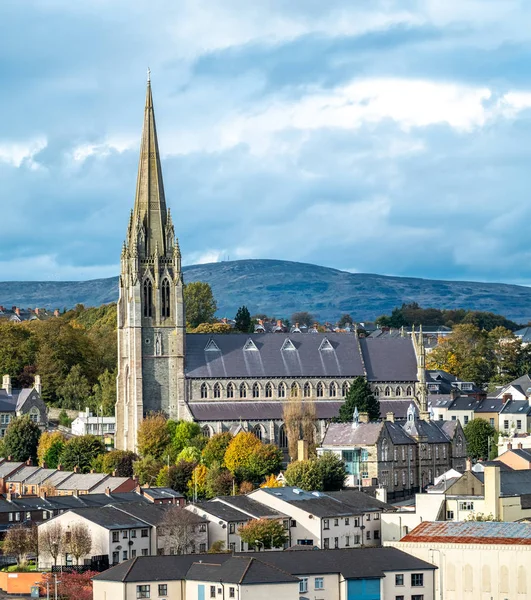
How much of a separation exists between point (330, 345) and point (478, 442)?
1520 centimetres

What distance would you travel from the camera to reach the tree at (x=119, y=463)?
12562cm

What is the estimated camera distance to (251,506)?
334ft

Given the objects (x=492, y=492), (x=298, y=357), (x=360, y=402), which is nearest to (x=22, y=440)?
(x=298, y=357)

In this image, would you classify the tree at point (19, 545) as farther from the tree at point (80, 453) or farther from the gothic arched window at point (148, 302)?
the gothic arched window at point (148, 302)

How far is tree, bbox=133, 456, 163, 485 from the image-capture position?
12344 cm

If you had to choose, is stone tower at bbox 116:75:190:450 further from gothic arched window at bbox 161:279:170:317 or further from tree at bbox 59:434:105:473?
tree at bbox 59:434:105:473

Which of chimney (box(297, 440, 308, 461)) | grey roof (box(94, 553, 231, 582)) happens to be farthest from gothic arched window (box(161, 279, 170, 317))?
grey roof (box(94, 553, 231, 582))

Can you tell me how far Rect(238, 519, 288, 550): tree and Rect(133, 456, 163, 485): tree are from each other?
85.6 feet

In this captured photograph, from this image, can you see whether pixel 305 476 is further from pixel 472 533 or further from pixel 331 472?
pixel 472 533

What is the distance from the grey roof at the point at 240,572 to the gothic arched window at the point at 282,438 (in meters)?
50.2

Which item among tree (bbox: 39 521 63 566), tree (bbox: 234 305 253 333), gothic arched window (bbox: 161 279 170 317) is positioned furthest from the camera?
tree (bbox: 234 305 253 333)

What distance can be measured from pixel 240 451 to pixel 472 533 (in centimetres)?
3602

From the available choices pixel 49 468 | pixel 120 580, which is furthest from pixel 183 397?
pixel 120 580

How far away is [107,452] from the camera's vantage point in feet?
432
